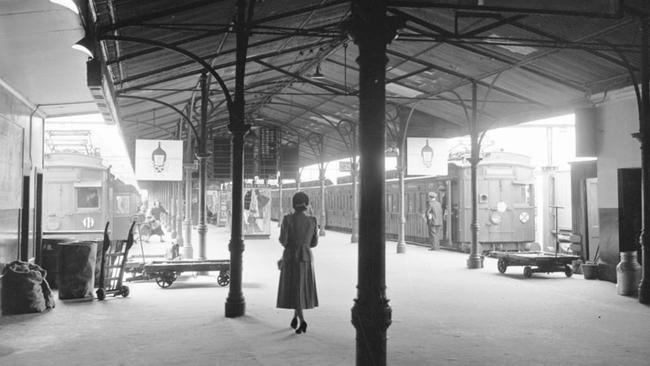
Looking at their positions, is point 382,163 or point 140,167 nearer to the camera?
point 382,163

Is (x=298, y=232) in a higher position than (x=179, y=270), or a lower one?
higher

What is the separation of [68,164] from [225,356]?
35.6 feet

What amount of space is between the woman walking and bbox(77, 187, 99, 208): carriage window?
10.1m

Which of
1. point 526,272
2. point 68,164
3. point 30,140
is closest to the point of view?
point 30,140

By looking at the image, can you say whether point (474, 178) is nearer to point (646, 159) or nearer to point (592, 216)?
point (592, 216)

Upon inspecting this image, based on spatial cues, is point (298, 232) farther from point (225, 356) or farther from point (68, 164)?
point (68, 164)

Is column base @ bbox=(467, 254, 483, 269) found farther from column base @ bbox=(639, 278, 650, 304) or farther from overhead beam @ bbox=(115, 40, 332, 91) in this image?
overhead beam @ bbox=(115, 40, 332, 91)

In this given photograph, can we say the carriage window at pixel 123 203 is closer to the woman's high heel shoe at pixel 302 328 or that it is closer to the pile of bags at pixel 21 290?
the pile of bags at pixel 21 290

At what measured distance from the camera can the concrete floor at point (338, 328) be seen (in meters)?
5.49

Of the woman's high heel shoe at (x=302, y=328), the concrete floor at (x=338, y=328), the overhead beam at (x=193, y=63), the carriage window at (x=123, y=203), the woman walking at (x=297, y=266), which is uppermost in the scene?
the overhead beam at (x=193, y=63)

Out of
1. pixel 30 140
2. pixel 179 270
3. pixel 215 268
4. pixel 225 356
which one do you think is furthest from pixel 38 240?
pixel 225 356

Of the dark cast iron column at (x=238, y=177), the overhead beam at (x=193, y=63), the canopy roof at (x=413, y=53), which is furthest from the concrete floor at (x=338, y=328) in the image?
the overhead beam at (x=193, y=63)

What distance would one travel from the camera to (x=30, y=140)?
32.2 ft

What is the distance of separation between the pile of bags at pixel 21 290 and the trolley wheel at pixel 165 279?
2.51 m
